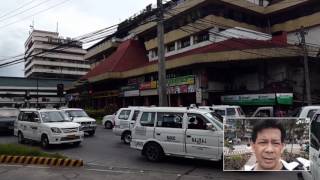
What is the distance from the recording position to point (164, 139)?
44.4 ft

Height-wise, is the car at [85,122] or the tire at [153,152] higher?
the car at [85,122]

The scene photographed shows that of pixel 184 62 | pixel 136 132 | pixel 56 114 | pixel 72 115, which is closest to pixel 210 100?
pixel 184 62

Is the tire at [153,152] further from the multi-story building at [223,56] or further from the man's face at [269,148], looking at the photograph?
the multi-story building at [223,56]

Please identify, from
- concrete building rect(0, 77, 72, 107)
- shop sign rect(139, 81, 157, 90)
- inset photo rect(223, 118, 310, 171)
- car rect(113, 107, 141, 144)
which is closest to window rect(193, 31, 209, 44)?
shop sign rect(139, 81, 157, 90)

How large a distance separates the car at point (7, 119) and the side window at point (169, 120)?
576 inches

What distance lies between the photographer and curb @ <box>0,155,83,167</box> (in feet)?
44.3

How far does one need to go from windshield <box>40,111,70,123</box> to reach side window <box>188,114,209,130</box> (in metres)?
8.31

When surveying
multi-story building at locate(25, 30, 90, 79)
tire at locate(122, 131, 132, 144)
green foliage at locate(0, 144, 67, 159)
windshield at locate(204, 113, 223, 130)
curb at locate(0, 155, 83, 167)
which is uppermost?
multi-story building at locate(25, 30, 90, 79)

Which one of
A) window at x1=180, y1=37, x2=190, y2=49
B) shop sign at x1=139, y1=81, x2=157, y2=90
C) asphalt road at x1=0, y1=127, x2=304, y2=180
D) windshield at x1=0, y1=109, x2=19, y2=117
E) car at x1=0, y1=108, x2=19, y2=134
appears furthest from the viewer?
window at x1=180, y1=37, x2=190, y2=49

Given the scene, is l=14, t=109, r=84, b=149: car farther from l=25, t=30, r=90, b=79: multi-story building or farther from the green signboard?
l=25, t=30, r=90, b=79: multi-story building

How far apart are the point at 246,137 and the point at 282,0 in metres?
46.9

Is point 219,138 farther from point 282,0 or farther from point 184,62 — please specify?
point 282,0

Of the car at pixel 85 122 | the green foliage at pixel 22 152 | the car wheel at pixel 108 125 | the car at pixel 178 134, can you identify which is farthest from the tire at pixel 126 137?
the car wheel at pixel 108 125

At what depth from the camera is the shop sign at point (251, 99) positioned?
3382cm
